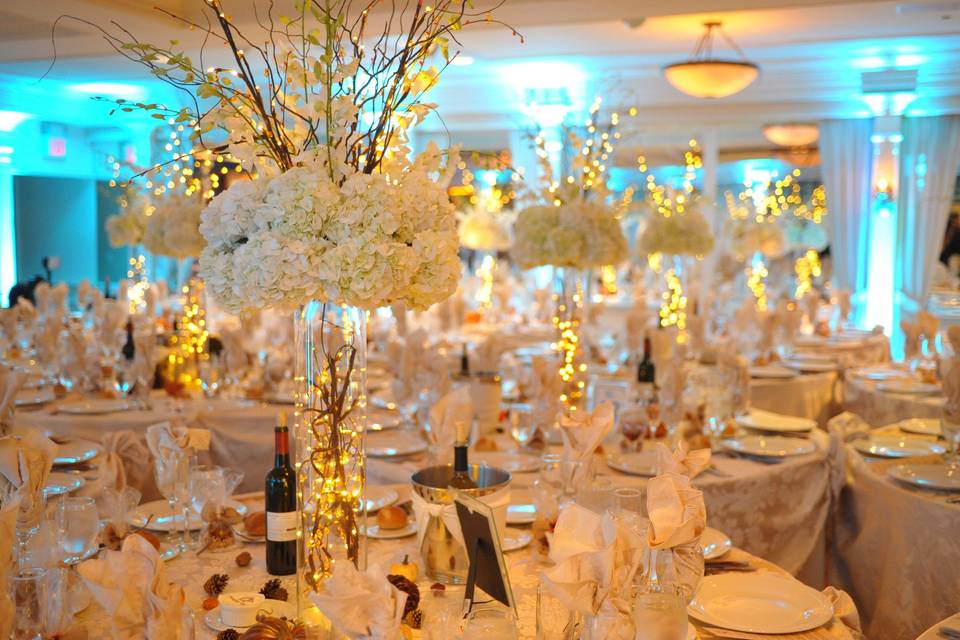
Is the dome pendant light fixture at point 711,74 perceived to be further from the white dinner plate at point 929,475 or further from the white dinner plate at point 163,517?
the white dinner plate at point 163,517

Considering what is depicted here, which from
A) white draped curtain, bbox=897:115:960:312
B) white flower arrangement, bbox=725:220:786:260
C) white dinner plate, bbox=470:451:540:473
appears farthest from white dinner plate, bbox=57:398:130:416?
white draped curtain, bbox=897:115:960:312

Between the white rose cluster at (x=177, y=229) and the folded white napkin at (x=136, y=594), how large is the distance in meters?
2.93

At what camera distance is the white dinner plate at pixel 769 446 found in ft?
10.2

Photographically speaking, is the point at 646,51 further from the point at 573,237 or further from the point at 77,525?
the point at 77,525

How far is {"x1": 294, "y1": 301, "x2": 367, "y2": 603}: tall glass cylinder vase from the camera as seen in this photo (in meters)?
1.65

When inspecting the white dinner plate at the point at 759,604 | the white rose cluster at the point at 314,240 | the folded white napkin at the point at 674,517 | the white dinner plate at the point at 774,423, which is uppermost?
the white rose cluster at the point at 314,240

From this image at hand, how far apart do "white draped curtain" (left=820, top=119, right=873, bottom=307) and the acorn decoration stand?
10.2m

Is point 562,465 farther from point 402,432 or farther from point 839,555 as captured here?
point 839,555

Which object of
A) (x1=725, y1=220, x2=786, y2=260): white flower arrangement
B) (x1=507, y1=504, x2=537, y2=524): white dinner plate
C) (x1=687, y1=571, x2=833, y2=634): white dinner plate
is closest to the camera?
(x1=687, y1=571, x2=833, y2=634): white dinner plate

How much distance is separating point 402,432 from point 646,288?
311 inches

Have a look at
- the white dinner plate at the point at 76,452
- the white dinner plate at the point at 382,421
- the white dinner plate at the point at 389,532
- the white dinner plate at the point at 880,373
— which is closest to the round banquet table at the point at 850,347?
the white dinner plate at the point at 880,373

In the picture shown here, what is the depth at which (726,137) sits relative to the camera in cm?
1109

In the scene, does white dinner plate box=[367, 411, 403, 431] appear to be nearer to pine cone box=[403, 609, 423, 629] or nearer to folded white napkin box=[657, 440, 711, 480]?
pine cone box=[403, 609, 423, 629]

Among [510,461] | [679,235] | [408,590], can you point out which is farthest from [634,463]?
[679,235]
